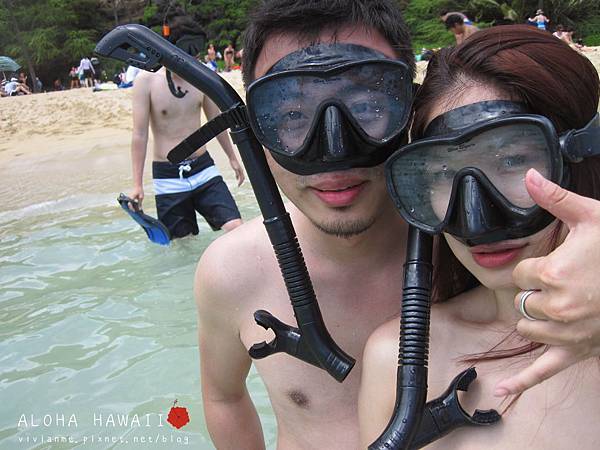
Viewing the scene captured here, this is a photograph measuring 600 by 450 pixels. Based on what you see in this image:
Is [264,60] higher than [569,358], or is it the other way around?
[264,60]

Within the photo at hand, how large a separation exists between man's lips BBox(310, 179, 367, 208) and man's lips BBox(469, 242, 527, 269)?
0.38 meters

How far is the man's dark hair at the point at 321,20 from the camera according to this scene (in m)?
1.74

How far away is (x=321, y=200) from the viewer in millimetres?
1728

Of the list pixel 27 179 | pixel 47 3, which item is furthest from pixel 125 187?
pixel 47 3

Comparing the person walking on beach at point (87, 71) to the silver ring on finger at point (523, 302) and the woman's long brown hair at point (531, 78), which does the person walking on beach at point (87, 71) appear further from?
the silver ring on finger at point (523, 302)

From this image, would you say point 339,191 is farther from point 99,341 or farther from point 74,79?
point 74,79

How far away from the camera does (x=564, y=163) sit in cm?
132

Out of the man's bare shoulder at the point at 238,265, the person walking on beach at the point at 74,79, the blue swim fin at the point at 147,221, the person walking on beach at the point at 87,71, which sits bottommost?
the person walking on beach at the point at 74,79

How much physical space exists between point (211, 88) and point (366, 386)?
948 mm

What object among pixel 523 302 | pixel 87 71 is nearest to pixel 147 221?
pixel 523 302

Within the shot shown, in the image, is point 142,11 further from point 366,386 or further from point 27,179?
point 366,386

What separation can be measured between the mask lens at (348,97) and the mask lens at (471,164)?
6.6 inches

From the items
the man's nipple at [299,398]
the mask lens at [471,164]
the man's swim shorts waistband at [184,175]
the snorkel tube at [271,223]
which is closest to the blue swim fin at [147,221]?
the man's swim shorts waistband at [184,175]

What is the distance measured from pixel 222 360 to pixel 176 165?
3.32 meters
